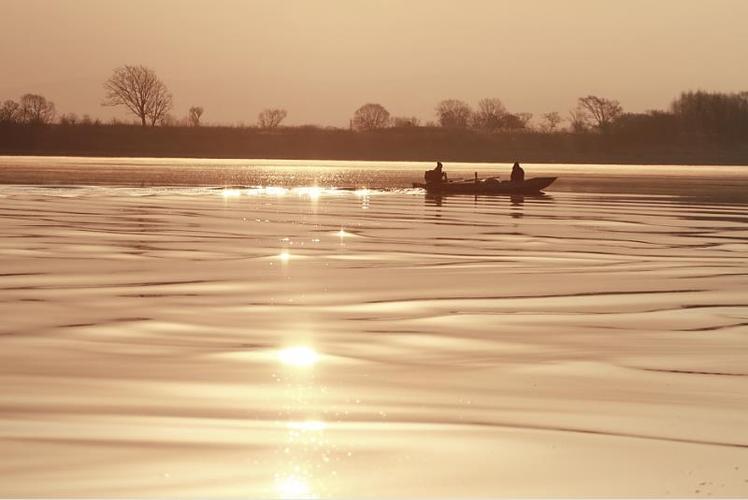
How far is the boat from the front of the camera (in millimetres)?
61469

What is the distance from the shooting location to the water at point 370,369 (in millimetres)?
9672

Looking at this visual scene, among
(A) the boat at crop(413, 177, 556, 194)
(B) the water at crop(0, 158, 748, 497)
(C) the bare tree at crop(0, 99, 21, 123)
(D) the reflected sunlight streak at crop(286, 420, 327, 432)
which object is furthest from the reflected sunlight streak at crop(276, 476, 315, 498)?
(C) the bare tree at crop(0, 99, 21, 123)

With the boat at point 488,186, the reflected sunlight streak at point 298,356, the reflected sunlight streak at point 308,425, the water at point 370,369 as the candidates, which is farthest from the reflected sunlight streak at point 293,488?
the boat at point 488,186

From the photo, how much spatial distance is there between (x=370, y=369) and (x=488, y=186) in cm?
4850

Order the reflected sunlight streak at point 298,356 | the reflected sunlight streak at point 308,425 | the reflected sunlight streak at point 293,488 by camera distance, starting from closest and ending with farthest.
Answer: the reflected sunlight streak at point 293,488 → the reflected sunlight streak at point 308,425 → the reflected sunlight streak at point 298,356

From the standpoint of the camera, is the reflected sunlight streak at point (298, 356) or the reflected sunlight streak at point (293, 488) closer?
the reflected sunlight streak at point (293, 488)

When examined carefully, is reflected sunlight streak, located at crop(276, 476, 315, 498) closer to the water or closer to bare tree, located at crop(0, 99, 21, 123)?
the water

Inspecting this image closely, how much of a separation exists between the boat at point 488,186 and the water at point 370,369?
3257 cm

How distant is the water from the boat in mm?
32573

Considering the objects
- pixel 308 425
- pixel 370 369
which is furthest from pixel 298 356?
pixel 308 425

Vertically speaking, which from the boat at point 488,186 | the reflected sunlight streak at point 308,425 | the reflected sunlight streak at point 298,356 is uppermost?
the reflected sunlight streak at point 308,425

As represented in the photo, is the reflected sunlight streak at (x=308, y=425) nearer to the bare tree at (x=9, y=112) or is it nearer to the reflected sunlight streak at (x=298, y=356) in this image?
the reflected sunlight streak at (x=298, y=356)

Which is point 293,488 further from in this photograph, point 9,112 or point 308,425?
point 9,112

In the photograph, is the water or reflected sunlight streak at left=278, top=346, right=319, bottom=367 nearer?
the water
